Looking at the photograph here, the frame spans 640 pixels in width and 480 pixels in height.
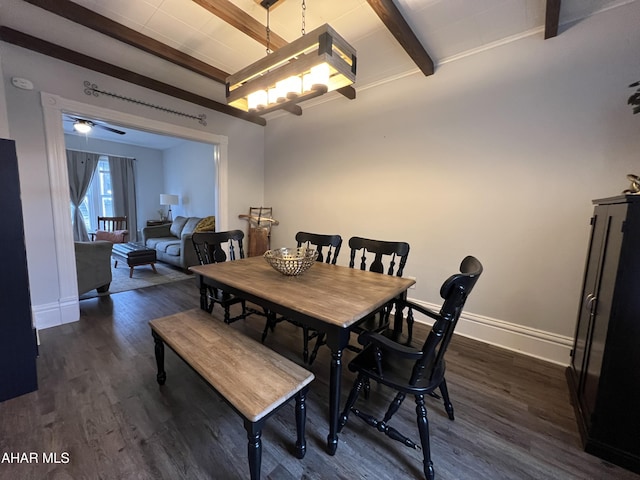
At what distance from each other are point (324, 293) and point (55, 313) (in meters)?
3.00

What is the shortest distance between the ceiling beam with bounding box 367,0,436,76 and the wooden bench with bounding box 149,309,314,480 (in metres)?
2.39

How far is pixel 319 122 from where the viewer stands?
12.0 ft

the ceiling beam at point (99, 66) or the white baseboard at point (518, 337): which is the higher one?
the ceiling beam at point (99, 66)

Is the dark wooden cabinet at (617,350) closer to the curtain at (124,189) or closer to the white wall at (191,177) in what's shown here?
the white wall at (191,177)

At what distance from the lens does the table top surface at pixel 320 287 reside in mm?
1270

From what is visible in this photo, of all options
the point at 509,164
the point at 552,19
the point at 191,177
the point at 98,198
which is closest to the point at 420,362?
the point at 509,164

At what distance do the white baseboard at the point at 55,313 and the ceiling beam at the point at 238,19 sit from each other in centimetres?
309

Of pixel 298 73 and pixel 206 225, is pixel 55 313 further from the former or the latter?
pixel 298 73

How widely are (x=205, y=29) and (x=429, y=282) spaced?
3.25 metres

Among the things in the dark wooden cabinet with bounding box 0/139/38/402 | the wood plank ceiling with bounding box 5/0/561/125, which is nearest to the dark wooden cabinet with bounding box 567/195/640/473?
the wood plank ceiling with bounding box 5/0/561/125

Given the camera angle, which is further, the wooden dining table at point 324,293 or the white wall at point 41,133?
the white wall at point 41,133

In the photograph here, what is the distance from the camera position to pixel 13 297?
161 cm

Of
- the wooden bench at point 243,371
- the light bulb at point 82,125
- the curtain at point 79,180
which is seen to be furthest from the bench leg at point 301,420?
the curtain at point 79,180

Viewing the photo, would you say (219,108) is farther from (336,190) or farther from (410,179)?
(410,179)
